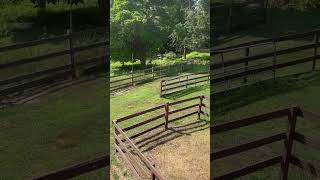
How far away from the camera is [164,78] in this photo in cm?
461

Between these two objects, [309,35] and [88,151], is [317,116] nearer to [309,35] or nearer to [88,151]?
[309,35]

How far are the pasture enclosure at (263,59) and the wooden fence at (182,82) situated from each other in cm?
180

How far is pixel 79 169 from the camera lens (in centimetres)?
239

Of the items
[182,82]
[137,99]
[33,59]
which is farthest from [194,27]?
[33,59]

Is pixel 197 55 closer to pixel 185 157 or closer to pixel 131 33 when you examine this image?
pixel 131 33

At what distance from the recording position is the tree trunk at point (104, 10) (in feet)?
7.55

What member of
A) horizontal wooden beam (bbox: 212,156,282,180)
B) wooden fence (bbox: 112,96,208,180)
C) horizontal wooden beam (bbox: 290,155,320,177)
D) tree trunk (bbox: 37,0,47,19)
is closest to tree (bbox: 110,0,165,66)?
wooden fence (bbox: 112,96,208,180)

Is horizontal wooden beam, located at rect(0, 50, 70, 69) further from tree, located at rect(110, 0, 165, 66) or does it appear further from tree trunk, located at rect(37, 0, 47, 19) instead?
tree, located at rect(110, 0, 165, 66)

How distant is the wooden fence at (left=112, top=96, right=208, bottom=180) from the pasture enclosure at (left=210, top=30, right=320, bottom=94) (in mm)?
1099

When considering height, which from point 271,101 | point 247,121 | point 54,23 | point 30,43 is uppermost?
point 54,23

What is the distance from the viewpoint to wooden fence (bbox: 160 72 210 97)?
4.55 metres

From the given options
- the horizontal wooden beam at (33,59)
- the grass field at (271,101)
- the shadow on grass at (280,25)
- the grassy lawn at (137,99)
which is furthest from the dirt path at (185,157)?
the horizontal wooden beam at (33,59)

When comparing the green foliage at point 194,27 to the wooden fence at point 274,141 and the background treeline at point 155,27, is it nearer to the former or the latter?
the background treeline at point 155,27

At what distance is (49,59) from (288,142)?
1.51 metres
